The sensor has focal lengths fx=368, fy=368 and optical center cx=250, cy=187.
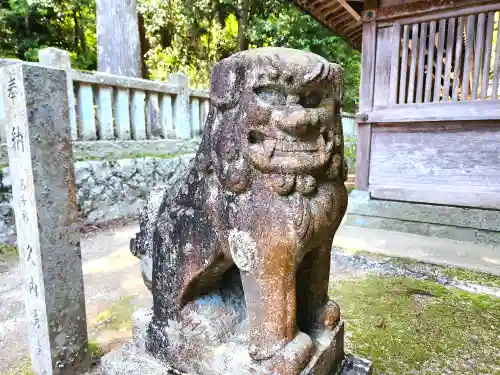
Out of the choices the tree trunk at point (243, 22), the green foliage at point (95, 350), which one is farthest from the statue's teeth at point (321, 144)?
the tree trunk at point (243, 22)

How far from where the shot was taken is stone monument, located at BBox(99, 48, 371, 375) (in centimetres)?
118

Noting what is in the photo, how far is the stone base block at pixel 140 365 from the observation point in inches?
59.2

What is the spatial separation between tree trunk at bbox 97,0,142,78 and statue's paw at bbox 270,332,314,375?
17.8ft

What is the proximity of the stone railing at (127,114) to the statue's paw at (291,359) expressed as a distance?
11.9 feet

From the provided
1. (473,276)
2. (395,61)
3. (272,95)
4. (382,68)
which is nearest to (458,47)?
(395,61)

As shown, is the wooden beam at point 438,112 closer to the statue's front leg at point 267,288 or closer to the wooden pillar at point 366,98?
the wooden pillar at point 366,98

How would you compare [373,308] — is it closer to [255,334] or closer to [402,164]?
[255,334]

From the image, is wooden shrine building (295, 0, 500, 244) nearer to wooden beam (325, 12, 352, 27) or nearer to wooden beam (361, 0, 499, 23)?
wooden beam (361, 0, 499, 23)

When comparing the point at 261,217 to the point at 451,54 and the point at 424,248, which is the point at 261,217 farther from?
the point at 451,54

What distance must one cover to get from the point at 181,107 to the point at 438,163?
3.61 m

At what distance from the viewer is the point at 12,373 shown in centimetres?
188

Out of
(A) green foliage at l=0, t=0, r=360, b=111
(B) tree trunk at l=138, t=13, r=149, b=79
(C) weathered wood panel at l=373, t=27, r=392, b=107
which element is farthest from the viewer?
(B) tree trunk at l=138, t=13, r=149, b=79

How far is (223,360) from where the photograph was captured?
4.43ft

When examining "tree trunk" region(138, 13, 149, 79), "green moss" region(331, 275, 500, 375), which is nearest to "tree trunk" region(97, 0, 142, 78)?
"green moss" region(331, 275, 500, 375)
